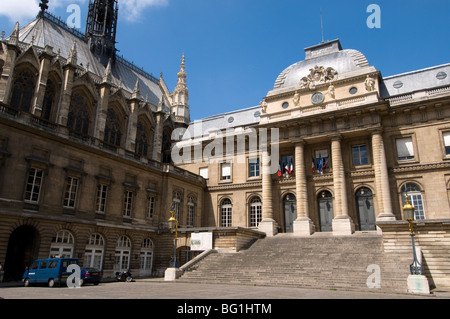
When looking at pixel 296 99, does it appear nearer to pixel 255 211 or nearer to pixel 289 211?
pixel 289 211

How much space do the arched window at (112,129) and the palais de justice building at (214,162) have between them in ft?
0.38

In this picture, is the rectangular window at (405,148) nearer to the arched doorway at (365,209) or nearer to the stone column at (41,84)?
the arched doorway at (365,209)

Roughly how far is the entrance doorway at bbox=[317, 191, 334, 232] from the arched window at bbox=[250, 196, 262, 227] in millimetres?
5609

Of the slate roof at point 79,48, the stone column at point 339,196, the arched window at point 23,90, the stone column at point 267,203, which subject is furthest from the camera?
the slate roof at point 79,48

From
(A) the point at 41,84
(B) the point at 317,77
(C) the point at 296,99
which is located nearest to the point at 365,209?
(C) the point at 296,99

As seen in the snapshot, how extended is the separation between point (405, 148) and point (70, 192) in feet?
80.3

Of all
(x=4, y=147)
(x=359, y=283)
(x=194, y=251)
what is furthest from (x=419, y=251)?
(x=4, y=147)

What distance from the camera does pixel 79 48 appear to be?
39.8 m

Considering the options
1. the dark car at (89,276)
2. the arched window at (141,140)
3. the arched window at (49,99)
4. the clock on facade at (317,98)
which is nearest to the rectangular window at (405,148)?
the clock on facade at (317,98)

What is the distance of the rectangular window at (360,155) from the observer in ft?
92.9

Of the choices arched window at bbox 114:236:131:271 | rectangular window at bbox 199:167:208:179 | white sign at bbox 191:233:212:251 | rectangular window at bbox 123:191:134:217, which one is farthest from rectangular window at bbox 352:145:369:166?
arched window at bbox 114:236:131:271

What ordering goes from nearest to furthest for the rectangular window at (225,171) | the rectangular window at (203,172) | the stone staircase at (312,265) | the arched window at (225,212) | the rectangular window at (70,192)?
the stone staircase at (312,265), the rectangular window at (70,192), the arched window at (225,212), the rectangular window at (225,171), the rectangular window at (203,172)

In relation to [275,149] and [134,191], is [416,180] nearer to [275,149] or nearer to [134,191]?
[275,149]

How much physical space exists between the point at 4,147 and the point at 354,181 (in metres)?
24.4
